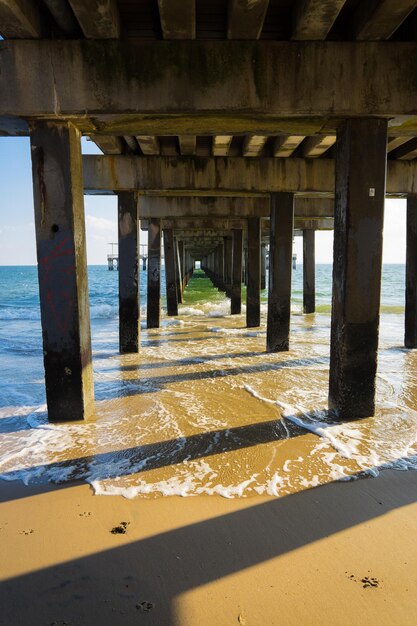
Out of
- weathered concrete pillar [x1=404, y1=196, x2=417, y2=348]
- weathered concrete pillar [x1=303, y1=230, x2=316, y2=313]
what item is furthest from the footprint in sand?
weathered concrete pillar [x1=303, y1=230, x2=316, y2=313]

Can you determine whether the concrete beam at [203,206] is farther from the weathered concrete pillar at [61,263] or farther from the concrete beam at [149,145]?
the weathered concrete pillar at [61,263]

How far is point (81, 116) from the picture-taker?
14.4 ft

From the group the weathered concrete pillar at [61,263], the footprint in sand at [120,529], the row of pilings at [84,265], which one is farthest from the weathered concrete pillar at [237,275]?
the footprint in sand at [120,529]

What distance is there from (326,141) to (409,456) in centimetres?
530

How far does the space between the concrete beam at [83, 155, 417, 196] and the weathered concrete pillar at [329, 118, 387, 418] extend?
3.23 m

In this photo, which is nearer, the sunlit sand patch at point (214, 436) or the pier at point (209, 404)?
the pier at point (209, 404)

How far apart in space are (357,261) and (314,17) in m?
2.41

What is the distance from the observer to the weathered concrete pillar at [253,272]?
475 inches

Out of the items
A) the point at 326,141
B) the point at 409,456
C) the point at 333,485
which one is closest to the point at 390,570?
the point at 333,485

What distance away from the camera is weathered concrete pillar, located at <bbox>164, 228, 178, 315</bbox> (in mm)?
16406

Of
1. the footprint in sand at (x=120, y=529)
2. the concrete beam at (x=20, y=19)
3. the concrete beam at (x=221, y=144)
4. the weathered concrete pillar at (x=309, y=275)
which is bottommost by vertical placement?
the footprint in sand at (x=120, y=529)

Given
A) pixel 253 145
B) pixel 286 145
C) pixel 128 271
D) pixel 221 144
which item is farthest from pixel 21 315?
pixel 286 145

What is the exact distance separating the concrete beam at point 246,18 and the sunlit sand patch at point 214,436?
4081mm

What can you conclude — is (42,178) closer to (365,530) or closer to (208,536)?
(208,536)
